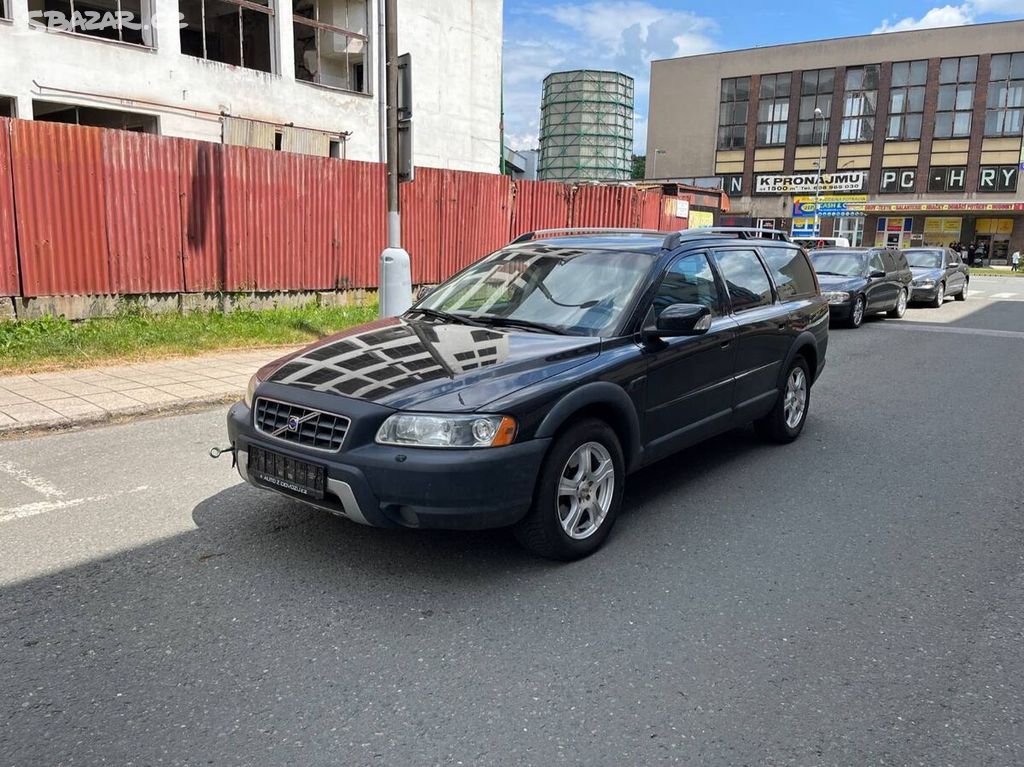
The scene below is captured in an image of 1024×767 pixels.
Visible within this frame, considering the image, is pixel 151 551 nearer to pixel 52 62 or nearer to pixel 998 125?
pixel 52 62

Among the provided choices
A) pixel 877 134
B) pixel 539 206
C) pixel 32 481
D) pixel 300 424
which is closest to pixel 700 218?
pixel 539 206

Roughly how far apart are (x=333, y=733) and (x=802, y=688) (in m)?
1.75

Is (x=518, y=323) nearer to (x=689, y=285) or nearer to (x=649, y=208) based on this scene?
(x=689, y=285)

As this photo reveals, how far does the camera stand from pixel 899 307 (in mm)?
17328

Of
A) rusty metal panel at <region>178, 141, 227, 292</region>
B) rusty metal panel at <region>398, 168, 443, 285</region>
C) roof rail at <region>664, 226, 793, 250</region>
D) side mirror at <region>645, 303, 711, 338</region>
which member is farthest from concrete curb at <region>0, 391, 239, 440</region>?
rusty metal panel at <region>398, 168, 443, 285</region>

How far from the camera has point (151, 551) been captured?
4.12 meters

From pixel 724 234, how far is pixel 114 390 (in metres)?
5.73

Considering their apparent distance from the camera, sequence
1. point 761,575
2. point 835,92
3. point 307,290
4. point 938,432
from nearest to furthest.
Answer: point 761,575 < point 938,432 < point 307,290 < point 835,92

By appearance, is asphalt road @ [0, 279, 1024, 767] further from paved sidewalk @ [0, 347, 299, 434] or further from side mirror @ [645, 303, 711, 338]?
side mirror @ [645, 303, 711, 338]

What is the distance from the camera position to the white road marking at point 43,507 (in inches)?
181

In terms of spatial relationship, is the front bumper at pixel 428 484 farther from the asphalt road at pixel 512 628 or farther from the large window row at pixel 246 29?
the large window row at pixel 246 29

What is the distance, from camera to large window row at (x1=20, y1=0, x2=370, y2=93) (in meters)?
15.0

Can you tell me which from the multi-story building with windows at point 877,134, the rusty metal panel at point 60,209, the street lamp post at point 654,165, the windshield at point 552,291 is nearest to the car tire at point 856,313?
the windshield at point 552,291

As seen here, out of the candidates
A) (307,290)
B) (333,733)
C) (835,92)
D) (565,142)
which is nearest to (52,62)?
(307,290)
